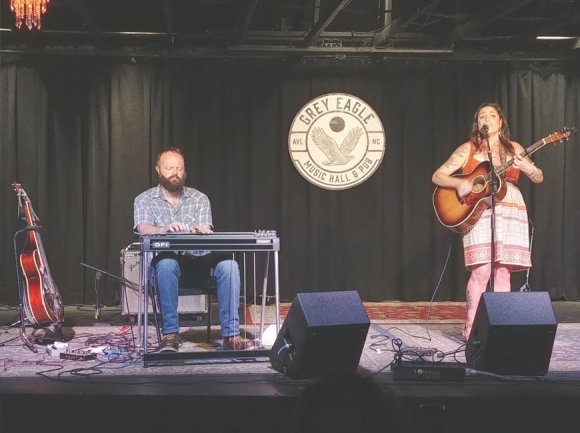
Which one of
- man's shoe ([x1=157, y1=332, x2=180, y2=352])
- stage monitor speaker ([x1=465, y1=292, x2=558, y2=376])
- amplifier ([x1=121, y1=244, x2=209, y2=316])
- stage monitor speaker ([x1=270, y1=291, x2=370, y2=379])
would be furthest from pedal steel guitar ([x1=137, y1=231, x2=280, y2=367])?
amplifier ([x1=121, y1=244, x2=209, y2=316])

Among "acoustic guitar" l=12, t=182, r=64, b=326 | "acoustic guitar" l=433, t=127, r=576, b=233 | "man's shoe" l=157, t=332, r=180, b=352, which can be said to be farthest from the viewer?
"acoustic guitar" l=433, t=127, r=576, b=233

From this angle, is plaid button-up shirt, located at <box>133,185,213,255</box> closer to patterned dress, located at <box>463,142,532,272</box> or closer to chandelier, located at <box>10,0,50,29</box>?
chandelier, located at <box>10,0,50,29</box>

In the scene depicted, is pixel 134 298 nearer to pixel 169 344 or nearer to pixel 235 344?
pixel 169 344

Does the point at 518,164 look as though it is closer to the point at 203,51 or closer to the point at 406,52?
the point at 406,52

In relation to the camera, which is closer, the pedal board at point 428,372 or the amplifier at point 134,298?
the pedal board at point 428,372

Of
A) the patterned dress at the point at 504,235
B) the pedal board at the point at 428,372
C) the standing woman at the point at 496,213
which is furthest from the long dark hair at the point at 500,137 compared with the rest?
the pedal board at the point at 428,372

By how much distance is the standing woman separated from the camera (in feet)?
16.0

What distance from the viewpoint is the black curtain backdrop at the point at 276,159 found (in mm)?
7148

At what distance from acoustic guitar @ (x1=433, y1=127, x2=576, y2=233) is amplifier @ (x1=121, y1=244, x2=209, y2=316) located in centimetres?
208

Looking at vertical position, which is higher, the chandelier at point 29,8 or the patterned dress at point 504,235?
the chandelier at point 29,8

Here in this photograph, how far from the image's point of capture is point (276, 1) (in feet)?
22.3

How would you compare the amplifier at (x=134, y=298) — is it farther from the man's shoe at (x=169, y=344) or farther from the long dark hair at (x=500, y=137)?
the long dark hair at (x=500, y=137)

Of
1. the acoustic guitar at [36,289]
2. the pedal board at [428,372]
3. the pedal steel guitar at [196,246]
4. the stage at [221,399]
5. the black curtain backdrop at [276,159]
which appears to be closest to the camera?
the stage at [221,399]

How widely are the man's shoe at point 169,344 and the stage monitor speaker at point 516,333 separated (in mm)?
1767
